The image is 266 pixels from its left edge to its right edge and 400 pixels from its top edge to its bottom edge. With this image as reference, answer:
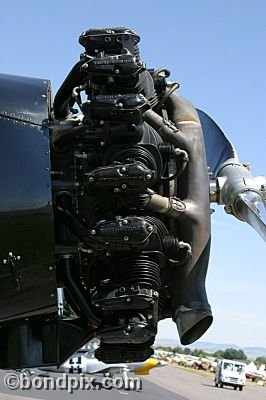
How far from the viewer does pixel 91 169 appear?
268 inches

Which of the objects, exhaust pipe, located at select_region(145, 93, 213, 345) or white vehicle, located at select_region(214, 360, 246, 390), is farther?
white vehicle, located at select_region(214, 360, 246, 390)

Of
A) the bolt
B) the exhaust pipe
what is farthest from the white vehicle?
the exhaust pipe

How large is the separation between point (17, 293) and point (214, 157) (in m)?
2.67

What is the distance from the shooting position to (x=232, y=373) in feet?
179

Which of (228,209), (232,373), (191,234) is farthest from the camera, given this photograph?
(232,373)

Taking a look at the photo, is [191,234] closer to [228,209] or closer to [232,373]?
[228,209]

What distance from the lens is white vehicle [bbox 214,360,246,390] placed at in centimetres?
5389

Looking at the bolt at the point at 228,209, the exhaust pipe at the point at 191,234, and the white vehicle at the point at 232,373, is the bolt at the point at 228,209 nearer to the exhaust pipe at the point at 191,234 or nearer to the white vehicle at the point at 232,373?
the exhaust pipe at the point at 191,234

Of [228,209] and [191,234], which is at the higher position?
[228,209]

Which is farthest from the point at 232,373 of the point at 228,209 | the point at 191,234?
the point at 191,234

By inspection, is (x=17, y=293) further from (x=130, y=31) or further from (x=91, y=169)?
(x=130, y=31)

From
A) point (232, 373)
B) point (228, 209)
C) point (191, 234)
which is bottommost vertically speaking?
point (232, 373)

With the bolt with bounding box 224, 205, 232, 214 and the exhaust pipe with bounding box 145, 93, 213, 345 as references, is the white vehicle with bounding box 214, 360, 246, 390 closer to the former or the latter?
the bolt with bounding box 224, 205, 232, 214

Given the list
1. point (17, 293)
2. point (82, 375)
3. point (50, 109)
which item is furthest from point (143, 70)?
point (82, 375)
